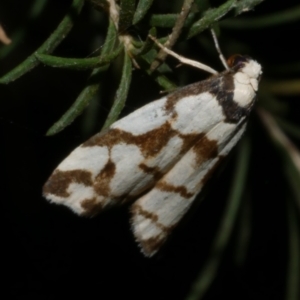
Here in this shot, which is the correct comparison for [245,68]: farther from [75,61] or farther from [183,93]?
[75,61]

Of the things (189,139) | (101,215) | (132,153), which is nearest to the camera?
(132,153)

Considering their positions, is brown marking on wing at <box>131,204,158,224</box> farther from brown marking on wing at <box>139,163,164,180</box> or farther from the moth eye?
the moth eye

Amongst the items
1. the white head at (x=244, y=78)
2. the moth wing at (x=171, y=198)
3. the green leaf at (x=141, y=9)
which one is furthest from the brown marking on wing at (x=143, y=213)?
the green leaf at (x=141, y=9)

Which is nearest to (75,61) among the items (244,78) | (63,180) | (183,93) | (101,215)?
(63,180)

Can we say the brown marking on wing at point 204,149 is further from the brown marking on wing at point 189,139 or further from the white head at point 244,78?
the white head at point 244,78

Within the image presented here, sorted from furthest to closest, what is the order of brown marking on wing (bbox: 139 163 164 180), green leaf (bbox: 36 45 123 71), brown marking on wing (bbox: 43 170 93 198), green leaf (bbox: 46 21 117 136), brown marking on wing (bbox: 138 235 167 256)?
brown marking on wing (bbox: 138 235 167 256) < brown marking on wing (bbox: 139 163 164 180) < brown marking on wing (bbox: 43 170 93 198) < green leaf (bbox: 46 21 117 136) < green leaf (bbox: 36 45 123 71)

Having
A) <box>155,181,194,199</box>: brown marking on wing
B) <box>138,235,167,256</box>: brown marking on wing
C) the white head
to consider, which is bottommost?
<box>138,235,167,256</box>: brown marking on wing

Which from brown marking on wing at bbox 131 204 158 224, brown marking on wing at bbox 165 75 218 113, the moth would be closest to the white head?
the moth
